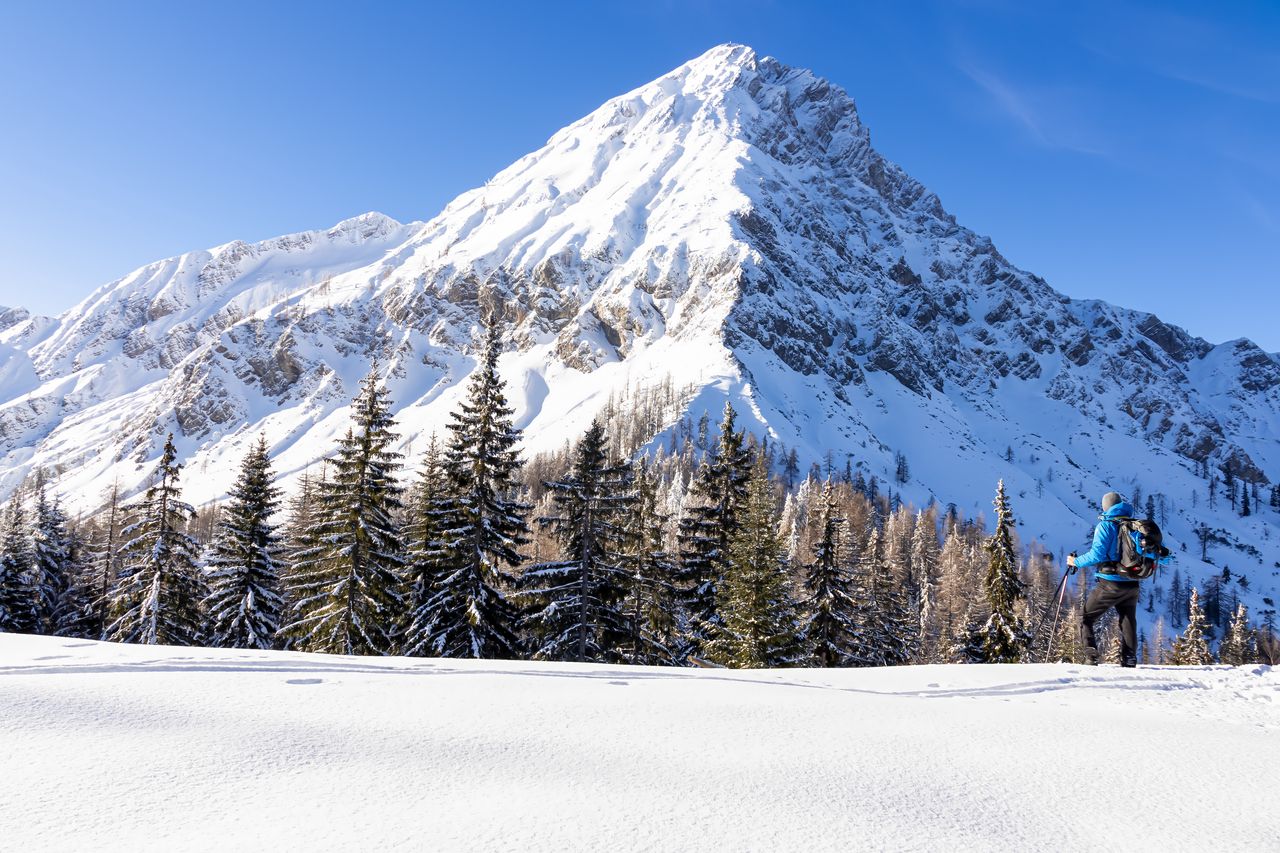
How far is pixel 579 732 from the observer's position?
4883 millimetres

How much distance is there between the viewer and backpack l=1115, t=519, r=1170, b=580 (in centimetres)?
980

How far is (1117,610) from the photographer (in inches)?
407

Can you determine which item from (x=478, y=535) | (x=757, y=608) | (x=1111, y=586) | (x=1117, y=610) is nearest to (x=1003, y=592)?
(x=757, y=608)

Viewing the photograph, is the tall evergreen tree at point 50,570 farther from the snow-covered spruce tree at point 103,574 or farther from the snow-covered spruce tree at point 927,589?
the snow-covered spruce tree at point 927,589

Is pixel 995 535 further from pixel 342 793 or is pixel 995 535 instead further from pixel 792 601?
pixel 342 793

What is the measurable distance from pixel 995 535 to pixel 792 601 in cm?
1481

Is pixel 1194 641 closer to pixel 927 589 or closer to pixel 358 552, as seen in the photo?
pixel 927 589

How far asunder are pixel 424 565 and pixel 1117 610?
1968 centimetres

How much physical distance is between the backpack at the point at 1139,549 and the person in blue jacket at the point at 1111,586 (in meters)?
0.09

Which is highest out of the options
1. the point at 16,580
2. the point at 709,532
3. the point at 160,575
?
the point at 709,532

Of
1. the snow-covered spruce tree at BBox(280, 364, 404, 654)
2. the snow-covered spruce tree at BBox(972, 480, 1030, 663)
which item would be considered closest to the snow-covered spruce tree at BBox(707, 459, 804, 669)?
the snow-covered spruce tree at BBox(280, 364, 404, 654)

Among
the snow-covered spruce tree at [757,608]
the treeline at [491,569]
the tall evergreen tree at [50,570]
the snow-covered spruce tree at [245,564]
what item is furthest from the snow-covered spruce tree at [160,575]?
Answer: the snow-covered spruce tree at [757,608]

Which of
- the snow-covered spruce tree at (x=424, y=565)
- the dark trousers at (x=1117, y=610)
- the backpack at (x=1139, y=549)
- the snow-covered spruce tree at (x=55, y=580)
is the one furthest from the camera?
the snow-covered spruce tree at (x=55, y=580)

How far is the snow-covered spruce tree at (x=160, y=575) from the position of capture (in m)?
26.2
